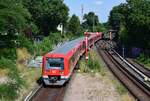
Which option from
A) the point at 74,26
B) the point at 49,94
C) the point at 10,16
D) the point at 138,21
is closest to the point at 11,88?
the point at 49,94

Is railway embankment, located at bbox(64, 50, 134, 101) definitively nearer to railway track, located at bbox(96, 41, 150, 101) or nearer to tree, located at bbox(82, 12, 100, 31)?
railway track, located at bbox(96, 41, 150, 101)

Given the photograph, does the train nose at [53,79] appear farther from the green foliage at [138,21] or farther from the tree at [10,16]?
the green foliage at [138,21]

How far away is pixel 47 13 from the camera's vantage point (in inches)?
3447

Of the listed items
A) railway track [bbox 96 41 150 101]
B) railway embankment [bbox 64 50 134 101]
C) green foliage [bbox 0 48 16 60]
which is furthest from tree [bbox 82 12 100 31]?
railway embankment [bbox 64 50 134 101]

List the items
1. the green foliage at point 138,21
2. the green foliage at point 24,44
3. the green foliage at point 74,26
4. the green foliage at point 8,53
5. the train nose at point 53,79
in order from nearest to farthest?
the train nose at point 53,79
the green foliage at point 8,53
the green foliage at point 24,44
the green foliage at point 138,21
the green foliage at point 74,26

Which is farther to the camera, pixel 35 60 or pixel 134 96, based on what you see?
pixel 35 60

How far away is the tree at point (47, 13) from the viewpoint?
8694 cm

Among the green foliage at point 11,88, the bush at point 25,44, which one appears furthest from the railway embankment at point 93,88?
the bush at point 25,44

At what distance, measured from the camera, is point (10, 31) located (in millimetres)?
53531

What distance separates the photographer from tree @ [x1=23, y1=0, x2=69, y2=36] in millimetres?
86938

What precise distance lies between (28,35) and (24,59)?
58.7ft

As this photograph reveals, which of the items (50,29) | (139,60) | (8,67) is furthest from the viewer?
(50,29)

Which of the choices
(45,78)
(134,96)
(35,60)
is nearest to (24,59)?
(35,60)

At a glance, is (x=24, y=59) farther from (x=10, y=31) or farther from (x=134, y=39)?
(x=134, y=39)
